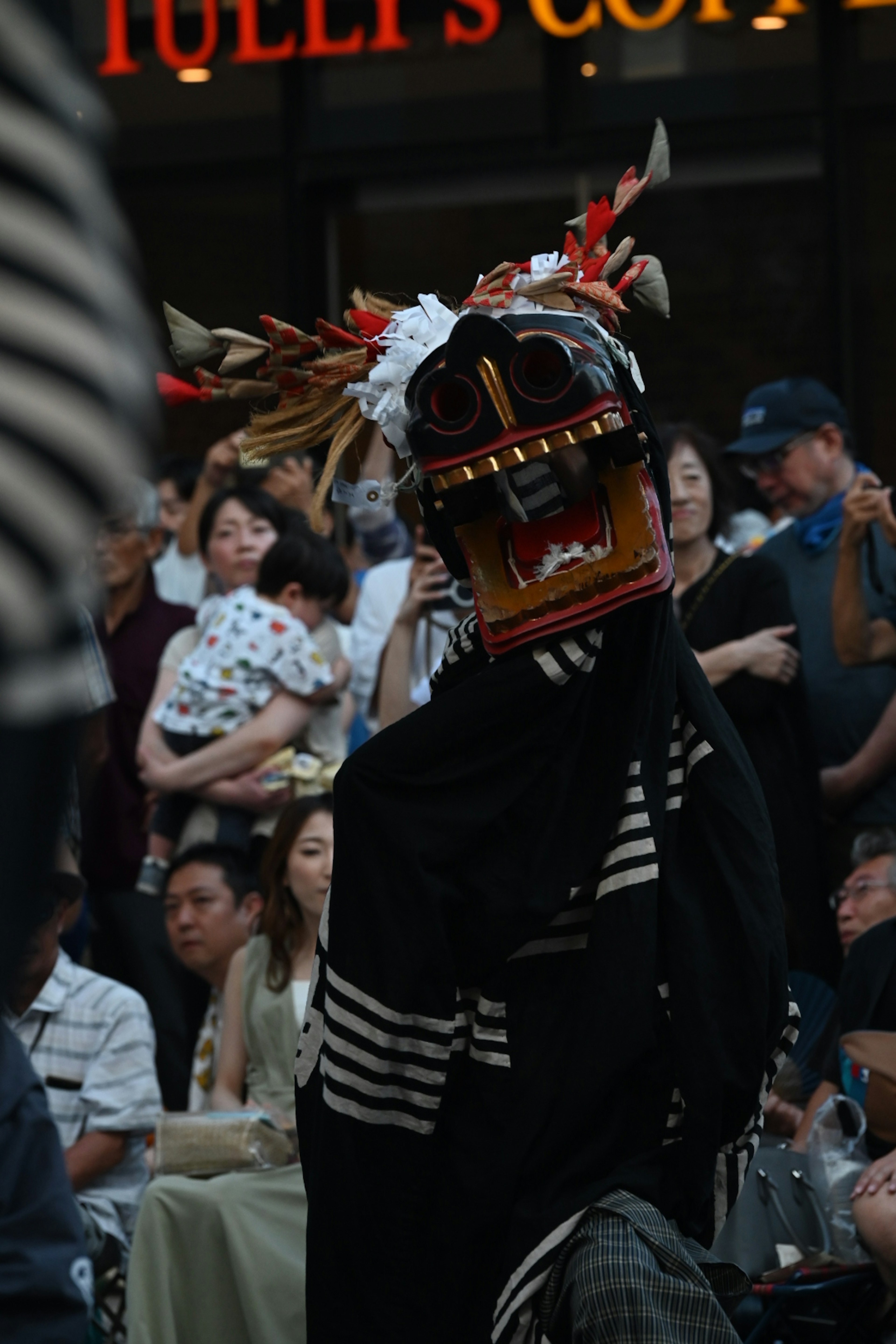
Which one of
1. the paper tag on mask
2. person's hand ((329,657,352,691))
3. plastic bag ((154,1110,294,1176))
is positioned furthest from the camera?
person's hand ((329,657,352,691))

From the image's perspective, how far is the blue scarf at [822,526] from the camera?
511 centimetres

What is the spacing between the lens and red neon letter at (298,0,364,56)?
28.9 ft

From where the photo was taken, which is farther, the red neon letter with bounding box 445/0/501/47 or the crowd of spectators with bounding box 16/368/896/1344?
the red neon letter with bounding box 445/0/501/47

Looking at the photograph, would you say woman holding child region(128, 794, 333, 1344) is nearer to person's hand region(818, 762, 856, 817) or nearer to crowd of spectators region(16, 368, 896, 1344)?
crowd of spectators region(16, 368, 896, 1344)

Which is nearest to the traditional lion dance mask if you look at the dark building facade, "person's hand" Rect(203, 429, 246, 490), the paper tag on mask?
the paper tag on mask

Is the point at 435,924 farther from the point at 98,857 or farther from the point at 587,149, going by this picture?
the point at 587,149

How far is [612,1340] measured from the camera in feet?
6.84

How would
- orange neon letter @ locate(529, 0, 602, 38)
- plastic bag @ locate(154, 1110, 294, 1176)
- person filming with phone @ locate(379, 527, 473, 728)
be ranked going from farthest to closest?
orange neon letter @ locate(529, 0, 602, 38)
person filming with phone @ locate(379, 527, 473, 728)
plastic bag @ locate(154, 1110, 294, 1176)

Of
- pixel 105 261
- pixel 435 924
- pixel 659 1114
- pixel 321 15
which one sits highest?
pixel 321 15

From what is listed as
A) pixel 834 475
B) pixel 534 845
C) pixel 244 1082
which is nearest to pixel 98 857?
pixel 244 1082

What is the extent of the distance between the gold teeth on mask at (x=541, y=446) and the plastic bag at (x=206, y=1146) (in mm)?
2174

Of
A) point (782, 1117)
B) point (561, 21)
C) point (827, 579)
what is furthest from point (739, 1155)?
point (561, 21)

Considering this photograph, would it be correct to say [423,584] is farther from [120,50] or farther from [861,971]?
[120,50]

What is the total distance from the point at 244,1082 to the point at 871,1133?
1.73 meters
